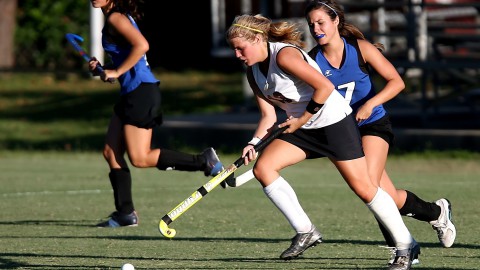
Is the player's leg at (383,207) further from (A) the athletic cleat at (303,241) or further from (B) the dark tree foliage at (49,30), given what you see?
(B) the dark tree foliage at (49,30)

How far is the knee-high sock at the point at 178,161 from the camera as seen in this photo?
9.42 m

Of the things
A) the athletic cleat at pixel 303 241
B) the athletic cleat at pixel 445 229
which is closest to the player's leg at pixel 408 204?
the athletic cleat at pixel 445 229

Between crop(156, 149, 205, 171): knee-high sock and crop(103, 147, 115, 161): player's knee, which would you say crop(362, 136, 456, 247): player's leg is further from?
crop(103, 147, 115, 161): player's knee

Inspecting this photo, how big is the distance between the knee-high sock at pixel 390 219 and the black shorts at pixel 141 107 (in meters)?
2.80

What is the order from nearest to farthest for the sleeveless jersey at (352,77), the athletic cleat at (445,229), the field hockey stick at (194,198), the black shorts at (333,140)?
the field hockey stick at (194,198), the black shorts at (333,140), the sleeveless jersey at (352,77), the athletic cleat at (445,229)

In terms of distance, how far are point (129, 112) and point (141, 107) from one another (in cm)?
10

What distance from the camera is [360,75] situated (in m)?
7.46

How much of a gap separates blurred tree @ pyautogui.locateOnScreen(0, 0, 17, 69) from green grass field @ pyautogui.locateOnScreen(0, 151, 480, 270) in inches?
521

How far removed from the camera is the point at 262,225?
9.45 meters

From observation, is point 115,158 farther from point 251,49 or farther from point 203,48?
point 203,48

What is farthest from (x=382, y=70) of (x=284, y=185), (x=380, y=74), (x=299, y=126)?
(x=284, y=185)

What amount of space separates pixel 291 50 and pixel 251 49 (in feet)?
0.80

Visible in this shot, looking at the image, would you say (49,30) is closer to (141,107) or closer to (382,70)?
(141,107)

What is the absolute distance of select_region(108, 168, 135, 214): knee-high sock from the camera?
9422 millimetres
